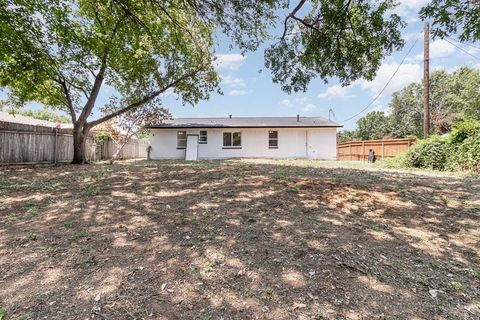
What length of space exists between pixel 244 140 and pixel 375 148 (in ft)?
26.2

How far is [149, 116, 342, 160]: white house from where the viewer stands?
1806cm

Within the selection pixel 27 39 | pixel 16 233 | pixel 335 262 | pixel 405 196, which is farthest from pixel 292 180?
pixel 27 39

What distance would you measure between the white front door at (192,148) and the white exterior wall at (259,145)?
0.46 metres

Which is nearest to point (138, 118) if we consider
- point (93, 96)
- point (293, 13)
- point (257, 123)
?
point (93, 96)

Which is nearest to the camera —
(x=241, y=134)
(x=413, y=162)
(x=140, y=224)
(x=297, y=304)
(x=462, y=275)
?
(x=297, y=304)

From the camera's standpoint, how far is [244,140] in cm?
1848

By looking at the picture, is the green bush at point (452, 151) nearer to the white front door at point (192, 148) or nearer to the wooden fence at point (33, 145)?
the white front door at point (192, 148)

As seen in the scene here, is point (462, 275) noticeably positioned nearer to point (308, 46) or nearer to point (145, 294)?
point (145, 294)

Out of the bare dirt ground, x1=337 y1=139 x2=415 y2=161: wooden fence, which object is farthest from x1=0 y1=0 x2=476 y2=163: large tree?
x1=337 y1=139 x2=415 y2=161: wooden fence

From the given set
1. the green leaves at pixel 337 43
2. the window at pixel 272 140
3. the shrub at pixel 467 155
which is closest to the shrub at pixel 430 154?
the shrub at pixel 467 155

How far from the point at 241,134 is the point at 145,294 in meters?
16.5

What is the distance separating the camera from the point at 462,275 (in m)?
2.71

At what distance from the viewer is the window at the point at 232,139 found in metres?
18.5

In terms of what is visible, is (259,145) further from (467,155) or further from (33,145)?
(33,145)
